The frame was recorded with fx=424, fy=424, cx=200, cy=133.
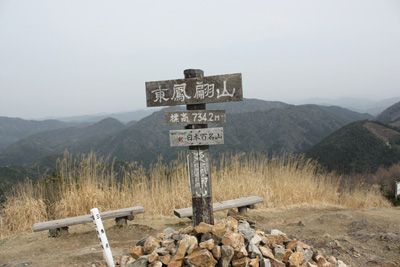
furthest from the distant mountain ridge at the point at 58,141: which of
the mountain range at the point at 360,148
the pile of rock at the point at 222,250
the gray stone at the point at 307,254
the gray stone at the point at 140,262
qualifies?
the gray stone at the point at 307,254

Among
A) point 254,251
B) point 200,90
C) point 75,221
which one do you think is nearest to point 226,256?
point 254,251

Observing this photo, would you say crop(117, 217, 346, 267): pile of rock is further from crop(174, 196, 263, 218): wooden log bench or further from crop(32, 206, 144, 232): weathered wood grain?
crop(174, 196, 263, 218): wooden log bench

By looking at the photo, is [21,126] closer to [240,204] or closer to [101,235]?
[240,204]

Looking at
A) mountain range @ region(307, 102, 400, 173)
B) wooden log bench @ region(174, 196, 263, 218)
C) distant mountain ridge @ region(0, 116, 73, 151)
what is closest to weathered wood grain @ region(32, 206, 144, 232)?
wooden log bench @ region(174, 196, 263, 218)

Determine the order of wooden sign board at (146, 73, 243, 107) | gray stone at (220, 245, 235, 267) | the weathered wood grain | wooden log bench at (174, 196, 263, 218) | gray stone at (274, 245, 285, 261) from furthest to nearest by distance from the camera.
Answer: wooden log bench at (174, 196, 263, 218), the weathered wood grain, wooden sign board at (146, 73, 243, 107), gray stone at (274, 245, 285, 261), gray stone at (220, 245, 235, 267)

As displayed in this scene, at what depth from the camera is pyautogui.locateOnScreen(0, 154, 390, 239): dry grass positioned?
648 cm

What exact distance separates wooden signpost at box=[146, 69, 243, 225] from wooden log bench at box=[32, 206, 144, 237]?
184 cm

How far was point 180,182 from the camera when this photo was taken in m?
7.00

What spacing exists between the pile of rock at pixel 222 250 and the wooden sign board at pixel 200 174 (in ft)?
1.49

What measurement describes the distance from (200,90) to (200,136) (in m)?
0.43

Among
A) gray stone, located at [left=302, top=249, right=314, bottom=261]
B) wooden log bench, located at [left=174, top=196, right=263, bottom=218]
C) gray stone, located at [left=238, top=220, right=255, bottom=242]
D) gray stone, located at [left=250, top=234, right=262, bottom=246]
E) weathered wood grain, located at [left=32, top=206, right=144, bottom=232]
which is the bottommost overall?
wooden log bench, located at [left=174, top=196, right=263, bottom=218]

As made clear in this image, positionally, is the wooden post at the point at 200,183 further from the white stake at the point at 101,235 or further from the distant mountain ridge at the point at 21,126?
the distant mountain ridge at the point at 21,126

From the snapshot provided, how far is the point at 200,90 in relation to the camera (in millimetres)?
3965

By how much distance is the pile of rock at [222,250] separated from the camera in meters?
3.31
